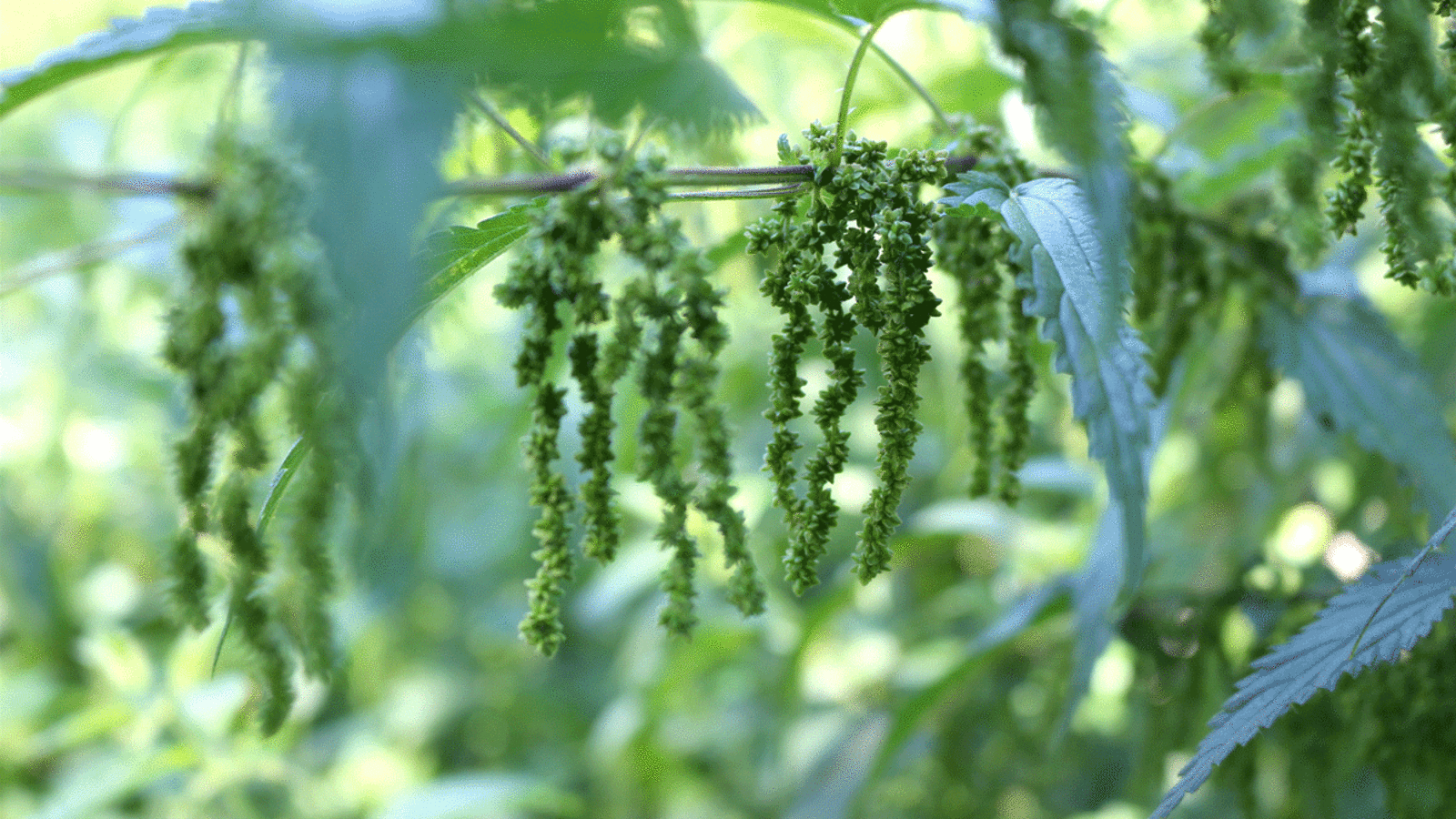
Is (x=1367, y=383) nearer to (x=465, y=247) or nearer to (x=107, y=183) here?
(x=465, y=247)

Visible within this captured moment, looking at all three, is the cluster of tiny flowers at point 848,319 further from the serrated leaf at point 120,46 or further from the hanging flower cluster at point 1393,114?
the serrated leaf at point 120,46

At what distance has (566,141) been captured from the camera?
93 centimetres

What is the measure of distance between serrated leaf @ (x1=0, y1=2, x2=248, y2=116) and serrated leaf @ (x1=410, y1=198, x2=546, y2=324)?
0.70 ft

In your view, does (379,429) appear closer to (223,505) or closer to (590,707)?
(223,505)

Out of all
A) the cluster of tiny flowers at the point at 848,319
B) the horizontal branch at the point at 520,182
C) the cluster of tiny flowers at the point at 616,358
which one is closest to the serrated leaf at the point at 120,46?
the horizontal branch at the point at 520,182

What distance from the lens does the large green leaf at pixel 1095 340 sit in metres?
0.72

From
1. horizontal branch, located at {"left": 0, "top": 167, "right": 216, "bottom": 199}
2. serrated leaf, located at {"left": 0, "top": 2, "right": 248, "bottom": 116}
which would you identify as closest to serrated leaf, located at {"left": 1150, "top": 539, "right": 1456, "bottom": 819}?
horizontal branch, located at {"left": 0, "top": 167, "right": 216, "bottom": 199}

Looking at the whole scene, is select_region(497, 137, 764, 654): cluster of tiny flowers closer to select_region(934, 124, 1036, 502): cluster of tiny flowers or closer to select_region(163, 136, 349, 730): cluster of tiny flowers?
select_region(163, 136, 349, 730): cluster of tiny flowers

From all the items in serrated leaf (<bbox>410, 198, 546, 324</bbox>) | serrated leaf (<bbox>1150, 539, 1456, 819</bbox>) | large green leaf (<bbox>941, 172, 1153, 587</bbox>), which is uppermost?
serrated leaf (<bbox>410, 198, 546, 324</bbox>)

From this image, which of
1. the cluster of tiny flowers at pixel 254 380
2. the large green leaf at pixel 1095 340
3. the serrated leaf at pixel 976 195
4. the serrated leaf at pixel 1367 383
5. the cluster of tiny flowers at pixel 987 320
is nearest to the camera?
the cluster of tiny flowers at pixel 254 380

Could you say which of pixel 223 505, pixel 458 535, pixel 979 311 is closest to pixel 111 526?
pixel 458 535

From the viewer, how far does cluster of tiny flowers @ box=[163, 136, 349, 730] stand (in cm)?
60

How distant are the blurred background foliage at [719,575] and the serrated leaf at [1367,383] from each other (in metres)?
0.07

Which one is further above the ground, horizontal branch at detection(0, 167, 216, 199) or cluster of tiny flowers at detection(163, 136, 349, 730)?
horizontal branch at detection(0, 167, 216, 199)
